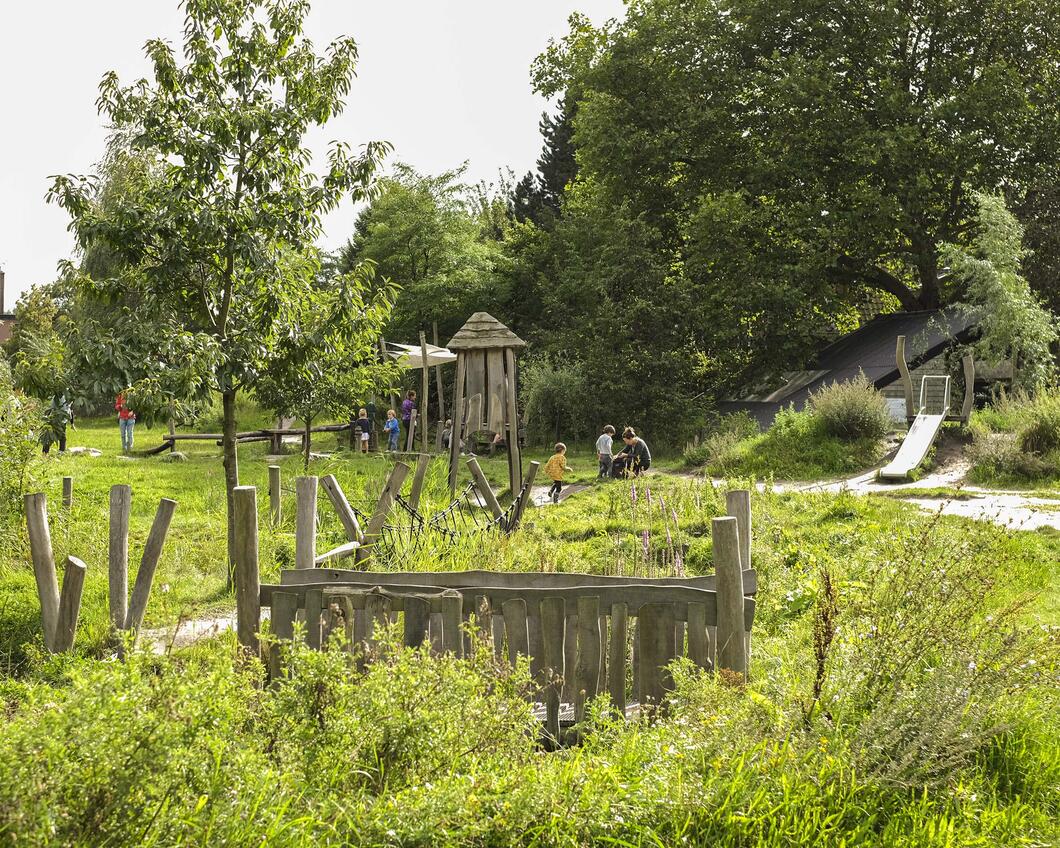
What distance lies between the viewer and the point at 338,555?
24.7 ft

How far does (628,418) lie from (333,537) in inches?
558

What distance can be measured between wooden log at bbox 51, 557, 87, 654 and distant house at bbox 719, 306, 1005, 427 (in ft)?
56.0

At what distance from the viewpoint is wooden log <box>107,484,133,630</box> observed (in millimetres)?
7238

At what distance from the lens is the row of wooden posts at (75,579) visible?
274 inches

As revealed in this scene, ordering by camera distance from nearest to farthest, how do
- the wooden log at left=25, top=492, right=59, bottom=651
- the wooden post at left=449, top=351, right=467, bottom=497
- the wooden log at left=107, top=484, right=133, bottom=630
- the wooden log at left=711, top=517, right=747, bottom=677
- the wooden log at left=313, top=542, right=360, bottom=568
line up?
the wooden log at left=711, top=517, right=747, bottom=677, the wooden log at left=25, top=492, right=59, bottom=651, the wooden log at left=107, top=484, right=133, bottom=630, the wooden log at left=313, top=542, right=360, bottom=568, the wooden post at left=449, top=351, right=467, bottom=497

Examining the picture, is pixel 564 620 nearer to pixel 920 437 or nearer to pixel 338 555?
pixel 338 555

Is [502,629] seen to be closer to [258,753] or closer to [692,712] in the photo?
[692,712]

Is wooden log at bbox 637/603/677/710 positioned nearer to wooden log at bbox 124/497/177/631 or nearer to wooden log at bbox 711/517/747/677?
wooden log at bbox 711/517/747/677

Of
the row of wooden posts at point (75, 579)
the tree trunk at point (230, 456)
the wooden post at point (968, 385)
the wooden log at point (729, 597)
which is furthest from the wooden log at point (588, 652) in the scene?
the wooden post at point (968, 385)

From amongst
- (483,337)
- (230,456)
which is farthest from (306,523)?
(483,337)

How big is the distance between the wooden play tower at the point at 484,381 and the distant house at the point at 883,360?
28.1 feet

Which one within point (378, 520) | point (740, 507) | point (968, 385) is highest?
point (968, 385)

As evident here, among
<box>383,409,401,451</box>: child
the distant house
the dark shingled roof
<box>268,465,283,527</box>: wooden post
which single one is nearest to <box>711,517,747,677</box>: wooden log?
<box>268,465,283,527</box>: wooden post

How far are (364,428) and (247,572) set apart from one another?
18.1 meters
